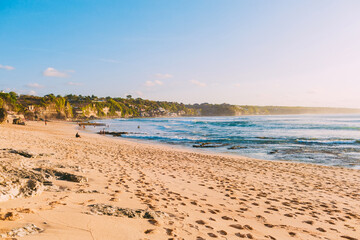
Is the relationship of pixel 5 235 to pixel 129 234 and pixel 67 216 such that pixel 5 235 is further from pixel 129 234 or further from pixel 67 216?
pixel 129 234

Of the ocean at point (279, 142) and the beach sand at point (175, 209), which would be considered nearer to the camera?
the beach sand at point (175, 209)

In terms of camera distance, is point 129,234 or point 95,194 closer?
point 129,234

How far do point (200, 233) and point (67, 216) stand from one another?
96.3 inches

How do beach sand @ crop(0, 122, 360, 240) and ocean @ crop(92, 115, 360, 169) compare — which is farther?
ocean @ crop(92, 115, 360, 169)

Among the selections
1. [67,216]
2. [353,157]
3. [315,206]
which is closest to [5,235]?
[67,216]

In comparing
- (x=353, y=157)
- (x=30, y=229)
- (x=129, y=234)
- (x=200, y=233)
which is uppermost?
(x=30, y=229)

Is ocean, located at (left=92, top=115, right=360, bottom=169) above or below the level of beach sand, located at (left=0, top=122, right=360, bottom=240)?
below

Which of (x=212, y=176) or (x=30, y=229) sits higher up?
(x=30, y=229)

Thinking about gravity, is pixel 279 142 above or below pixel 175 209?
below

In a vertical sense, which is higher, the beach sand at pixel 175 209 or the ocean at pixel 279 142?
the beach sand at pixel 175 209

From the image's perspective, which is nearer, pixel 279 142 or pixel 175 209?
pixel 175 209

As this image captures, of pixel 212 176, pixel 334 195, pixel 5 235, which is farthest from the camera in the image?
pixel 212 176

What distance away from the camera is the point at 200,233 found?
388 centimetres

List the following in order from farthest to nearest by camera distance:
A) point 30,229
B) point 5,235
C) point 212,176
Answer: point 212,176, point 30,229, point 5,235
